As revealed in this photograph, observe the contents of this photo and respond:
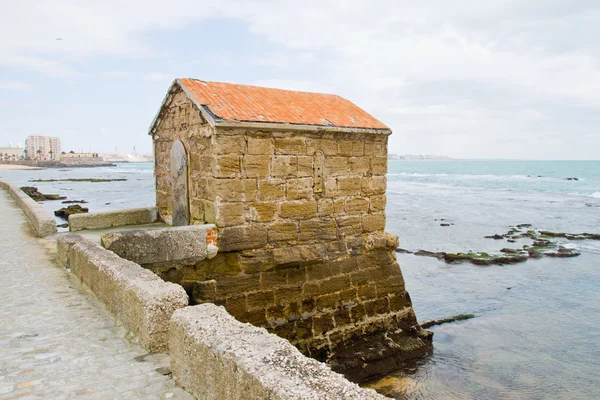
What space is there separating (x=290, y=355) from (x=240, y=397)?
42 centimetres

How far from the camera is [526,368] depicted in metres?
8.89

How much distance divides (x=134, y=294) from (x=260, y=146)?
3.65 meters

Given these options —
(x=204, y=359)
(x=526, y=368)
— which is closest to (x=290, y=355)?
(x=204, y=359)

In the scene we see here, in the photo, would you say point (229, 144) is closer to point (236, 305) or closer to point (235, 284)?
point (235, 284)

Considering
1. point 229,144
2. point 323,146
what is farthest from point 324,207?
point 229,144

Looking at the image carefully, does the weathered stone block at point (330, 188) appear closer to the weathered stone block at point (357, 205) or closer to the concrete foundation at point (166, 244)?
the weathered stone block at point (357, 205)

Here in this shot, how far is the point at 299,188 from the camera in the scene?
25.9 ft

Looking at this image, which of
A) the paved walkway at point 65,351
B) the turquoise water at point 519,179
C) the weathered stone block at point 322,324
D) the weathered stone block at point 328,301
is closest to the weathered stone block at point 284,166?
the weathered stone block at point 328,301

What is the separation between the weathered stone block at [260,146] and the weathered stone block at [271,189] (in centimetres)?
47

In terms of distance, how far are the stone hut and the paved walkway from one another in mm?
1714

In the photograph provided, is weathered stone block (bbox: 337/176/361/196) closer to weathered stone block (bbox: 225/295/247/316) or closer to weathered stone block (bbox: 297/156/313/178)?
weathered stone block (bbox: 297/156/313/178)

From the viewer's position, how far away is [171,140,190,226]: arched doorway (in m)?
8.36

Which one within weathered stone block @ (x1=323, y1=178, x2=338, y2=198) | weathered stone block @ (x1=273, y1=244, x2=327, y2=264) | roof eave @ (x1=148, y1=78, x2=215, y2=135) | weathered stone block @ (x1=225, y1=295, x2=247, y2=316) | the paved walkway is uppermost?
roof eave @ (x1=148, y1=78, x2=215, y2=135)

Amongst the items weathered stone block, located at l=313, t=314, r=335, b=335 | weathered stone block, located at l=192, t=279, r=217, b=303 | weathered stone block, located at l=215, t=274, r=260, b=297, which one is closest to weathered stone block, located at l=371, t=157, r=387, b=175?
weathered stone block, located at l=313, t=314, r=335, b=335
